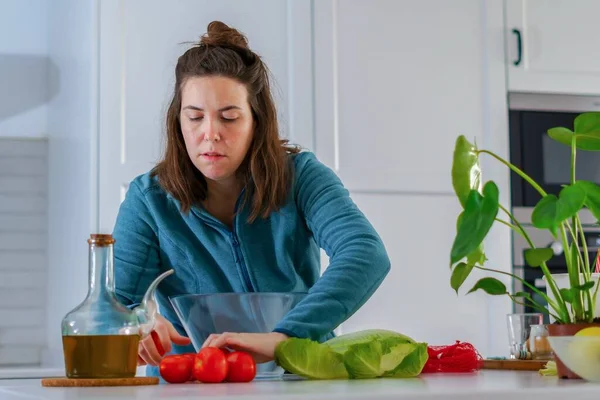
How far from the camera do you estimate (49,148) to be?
351 cm

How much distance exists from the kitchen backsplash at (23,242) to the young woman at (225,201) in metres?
1.46

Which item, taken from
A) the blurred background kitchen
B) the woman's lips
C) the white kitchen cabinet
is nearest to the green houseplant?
the woman's lips

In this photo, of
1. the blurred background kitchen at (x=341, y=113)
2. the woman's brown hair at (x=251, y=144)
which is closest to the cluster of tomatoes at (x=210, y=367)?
the woman's brown hair at (x=251, y=144)

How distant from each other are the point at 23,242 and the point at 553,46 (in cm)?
202

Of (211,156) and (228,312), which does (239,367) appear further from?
(211,156)

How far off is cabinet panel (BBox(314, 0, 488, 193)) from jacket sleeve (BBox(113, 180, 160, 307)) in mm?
1203

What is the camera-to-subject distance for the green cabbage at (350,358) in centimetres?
141

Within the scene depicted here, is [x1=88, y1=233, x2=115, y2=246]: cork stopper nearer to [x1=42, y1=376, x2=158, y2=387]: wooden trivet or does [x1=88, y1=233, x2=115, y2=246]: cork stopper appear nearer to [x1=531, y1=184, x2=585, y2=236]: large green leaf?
[x1=42, y1=376, x2=158, y2=387]: wooden trivet

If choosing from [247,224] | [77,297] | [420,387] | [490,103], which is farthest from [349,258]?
[490,103]

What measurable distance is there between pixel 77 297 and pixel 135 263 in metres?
1.08

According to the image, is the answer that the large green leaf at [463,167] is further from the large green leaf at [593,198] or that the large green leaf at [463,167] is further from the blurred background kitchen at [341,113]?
the blurred background kitchen at [341,113]

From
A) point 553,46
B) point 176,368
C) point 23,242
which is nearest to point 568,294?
point 176,368

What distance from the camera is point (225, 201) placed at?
7.02 feet

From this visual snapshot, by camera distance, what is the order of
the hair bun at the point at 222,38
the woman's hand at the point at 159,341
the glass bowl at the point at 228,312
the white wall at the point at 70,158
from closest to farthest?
1. the glass bowl at the point at 228,312
2. the woman's hand at the point at 159,341
3. the hair bun at the point at 222,38
4. the white wall at the point at 70,158
